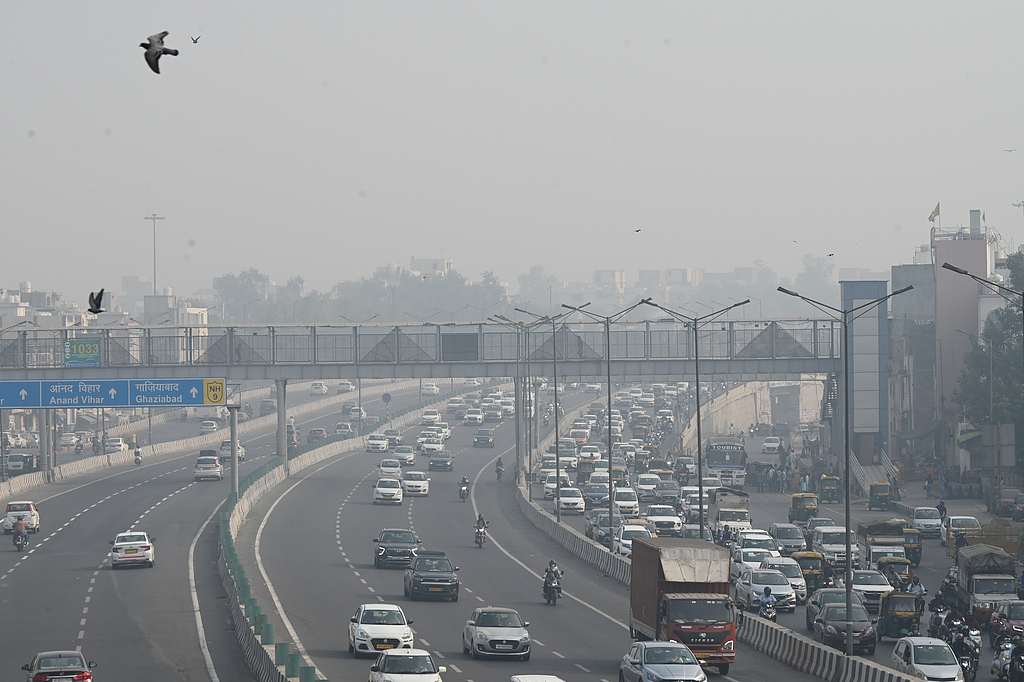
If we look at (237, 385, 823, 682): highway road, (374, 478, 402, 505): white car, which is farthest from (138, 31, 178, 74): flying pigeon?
(374, 478, 402, 505): white car

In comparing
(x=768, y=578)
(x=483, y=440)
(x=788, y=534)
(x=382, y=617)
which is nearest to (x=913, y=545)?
(x=788, y=534)

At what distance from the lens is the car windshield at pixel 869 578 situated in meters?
42.9

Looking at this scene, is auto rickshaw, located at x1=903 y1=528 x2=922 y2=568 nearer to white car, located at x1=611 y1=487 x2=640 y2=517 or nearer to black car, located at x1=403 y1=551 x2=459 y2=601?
white car, located at x1=611 y1=487 x2=640 y2=517

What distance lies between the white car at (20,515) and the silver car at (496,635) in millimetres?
34747

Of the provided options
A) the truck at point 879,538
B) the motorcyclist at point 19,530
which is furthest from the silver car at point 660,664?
the motorcyclist at point 19,530

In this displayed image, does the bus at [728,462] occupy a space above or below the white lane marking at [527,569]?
above

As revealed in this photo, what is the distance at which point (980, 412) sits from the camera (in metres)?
87.1

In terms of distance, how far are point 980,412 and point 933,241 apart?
84.2 ft

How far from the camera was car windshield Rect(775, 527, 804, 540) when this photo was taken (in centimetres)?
5688

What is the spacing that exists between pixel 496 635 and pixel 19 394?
179 feet

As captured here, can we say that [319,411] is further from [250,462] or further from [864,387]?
[864,387]

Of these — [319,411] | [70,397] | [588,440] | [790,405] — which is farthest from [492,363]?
[790,405]

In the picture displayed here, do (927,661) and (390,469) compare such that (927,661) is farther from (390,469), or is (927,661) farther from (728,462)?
(390,469)

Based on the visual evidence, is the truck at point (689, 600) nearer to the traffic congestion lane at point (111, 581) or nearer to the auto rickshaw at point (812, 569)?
the traffic congestion lane at point (111, 581)
